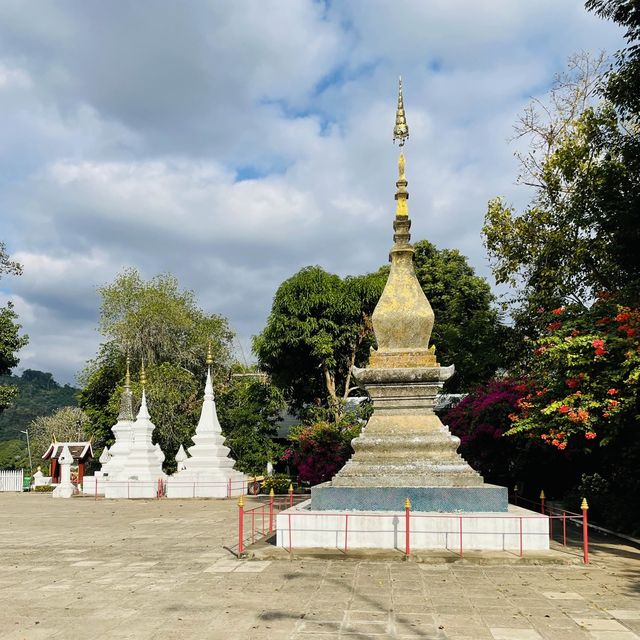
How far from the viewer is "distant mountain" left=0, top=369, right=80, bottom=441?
325 feet

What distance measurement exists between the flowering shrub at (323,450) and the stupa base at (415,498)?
42.0 ft

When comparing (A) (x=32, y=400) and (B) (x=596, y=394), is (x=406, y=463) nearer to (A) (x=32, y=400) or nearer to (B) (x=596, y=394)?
(B) (x=596, y=394)

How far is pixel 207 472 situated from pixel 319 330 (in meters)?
8.50

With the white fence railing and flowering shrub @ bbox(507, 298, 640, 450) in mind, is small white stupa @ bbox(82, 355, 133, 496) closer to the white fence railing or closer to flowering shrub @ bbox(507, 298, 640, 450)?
the white fence railing

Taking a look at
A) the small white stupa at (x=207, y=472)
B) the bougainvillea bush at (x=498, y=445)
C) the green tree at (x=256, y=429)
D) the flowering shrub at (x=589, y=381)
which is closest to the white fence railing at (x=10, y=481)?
the green tree at (x=256, y=429)

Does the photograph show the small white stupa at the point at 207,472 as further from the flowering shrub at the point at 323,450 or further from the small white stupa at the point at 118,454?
the small white stupa at the point at 118,454

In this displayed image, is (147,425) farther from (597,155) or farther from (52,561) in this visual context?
(597,155)

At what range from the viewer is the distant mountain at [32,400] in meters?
98.9

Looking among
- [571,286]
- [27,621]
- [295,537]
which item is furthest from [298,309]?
[27,621]

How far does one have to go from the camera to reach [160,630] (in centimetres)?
670

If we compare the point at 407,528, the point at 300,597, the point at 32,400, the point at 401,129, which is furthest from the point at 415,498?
the point at 32,400

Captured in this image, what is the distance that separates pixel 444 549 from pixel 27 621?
20.5 feet

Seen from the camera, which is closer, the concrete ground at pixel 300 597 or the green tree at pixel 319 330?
the concrete ground at pixel 300 597

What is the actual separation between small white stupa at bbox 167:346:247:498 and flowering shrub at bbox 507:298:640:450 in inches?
682
